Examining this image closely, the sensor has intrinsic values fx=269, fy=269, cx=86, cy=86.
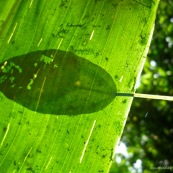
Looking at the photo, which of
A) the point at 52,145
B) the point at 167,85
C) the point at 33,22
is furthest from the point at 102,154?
the point at 167,85

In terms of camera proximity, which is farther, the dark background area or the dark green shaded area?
the dark background area

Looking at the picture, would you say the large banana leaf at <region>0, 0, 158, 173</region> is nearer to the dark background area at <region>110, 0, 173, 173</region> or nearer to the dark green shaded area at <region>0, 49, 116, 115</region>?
the dark green shaded area at <region>0, 49, 116, 115</region>

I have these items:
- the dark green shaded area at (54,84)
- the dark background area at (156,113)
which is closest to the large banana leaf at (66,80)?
the dark green shaded area at (54,84)

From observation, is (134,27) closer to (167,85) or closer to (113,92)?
(113,92)

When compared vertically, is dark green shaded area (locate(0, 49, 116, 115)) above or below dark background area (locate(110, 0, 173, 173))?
below

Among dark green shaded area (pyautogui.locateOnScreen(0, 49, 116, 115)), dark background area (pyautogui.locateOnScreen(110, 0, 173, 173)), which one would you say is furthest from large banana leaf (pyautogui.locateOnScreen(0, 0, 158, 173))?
dark background area (pyautogui.locateOnScreen(110, 0, 173, 173))
